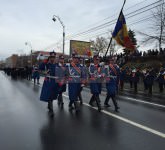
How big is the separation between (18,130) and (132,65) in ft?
79.5

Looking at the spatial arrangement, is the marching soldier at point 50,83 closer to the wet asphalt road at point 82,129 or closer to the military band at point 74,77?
the military band at point 74,77

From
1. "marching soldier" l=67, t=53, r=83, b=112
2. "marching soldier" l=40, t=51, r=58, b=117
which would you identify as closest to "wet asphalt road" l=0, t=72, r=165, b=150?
"marching soldier" l=40, t=51, r=58, b=117

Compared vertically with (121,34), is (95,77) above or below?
below

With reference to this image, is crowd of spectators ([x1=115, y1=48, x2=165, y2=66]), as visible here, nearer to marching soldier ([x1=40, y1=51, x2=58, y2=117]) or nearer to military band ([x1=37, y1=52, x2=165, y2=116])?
military band ([x1=37, y1=52, x2=165, y2=116])

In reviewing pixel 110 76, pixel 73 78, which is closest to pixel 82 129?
pixel 73 78

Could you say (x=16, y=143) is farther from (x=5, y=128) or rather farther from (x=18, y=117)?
(x=18, y=117)

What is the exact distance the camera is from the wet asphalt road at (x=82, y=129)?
531cm

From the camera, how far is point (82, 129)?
6.52 m

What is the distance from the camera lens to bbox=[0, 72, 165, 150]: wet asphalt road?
531 cm

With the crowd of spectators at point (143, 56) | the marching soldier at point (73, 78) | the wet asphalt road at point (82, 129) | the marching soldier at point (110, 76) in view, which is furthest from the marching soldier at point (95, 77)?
the crowd of spectators at point (143, 56)

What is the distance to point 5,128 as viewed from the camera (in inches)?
265

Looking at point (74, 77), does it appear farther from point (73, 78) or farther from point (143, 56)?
point (143, 56)

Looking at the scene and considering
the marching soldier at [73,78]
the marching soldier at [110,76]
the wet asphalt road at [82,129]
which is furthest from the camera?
the marching soldier at [110,76]

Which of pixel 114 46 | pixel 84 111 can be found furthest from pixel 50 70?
pixel 114 46
